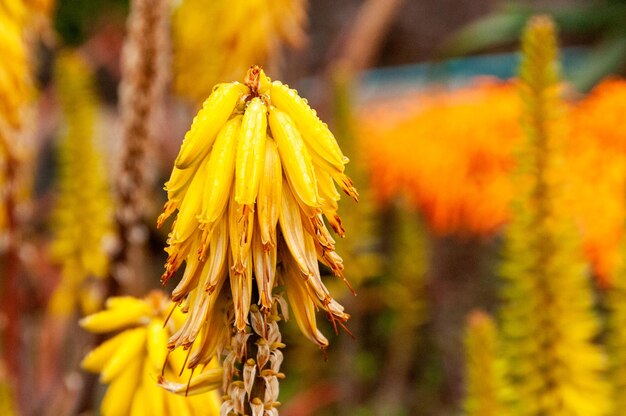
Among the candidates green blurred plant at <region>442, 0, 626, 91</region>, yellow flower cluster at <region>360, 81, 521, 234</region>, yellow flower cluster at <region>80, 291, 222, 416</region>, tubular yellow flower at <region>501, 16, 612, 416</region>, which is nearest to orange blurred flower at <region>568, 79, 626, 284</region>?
yellow flower cluster at <region>360, 81, 521, 234</region>

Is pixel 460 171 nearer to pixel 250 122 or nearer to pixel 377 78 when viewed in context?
pixel 250 122

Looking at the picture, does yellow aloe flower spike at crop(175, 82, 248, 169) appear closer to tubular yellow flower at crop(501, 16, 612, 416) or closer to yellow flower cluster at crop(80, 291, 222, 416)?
yellow flower cluster at crop(80, 291, 222, 416)

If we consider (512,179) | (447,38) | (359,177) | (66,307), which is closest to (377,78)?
(447,38)

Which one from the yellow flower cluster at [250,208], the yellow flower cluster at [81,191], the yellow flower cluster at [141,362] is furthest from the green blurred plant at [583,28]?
the yellow flower cluster at [250,208]

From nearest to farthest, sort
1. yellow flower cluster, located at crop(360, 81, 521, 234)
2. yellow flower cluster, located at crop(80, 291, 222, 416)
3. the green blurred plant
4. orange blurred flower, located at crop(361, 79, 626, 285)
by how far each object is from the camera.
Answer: yellow flower cluster, located at crop(80, 291, 222, 416)
orange blurred flower, located at crop(361, 79, 626, 285)
yellow flower cluster, located at crop(360, 81, 521, 234)
the green blurred plant

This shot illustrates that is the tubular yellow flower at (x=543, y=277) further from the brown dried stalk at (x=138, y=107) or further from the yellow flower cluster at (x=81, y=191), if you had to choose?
the yellow flower cluster at (x=81, y=191)

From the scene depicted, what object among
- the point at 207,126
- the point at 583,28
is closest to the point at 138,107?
the point at 207,126

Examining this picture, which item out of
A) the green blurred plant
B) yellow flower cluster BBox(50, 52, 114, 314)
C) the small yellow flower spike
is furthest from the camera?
the green blurred plant
